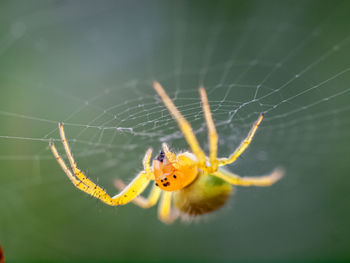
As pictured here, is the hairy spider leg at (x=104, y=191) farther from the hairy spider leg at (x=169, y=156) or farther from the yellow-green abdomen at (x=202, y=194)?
the yellow-green abdomen at (x=202, y=194)

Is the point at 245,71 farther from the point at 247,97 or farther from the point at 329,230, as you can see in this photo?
the point at 329,230

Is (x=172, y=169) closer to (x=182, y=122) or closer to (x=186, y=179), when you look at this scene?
→ (x=186, y=179)

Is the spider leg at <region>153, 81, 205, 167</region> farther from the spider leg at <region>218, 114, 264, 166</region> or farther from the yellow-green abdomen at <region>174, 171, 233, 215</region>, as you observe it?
the yellow-green abdomen at <region>174, 171, 233, 215</region>

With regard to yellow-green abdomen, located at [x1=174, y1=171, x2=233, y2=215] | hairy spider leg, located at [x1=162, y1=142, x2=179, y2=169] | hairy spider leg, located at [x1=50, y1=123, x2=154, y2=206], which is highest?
hairy spider leg, located at [x1=162, y1=142, x2=179, y2=169]

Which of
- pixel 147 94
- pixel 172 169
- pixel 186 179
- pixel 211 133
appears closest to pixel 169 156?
pixel 172 169

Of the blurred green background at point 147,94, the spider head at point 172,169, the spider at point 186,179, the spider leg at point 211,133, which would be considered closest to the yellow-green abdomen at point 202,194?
the spider at point 186,179

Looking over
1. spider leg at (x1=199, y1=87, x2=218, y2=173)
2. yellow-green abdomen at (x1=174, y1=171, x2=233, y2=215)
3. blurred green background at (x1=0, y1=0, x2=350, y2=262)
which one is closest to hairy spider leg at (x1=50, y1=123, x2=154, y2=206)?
yellow-green abdomen at (x1=174, y1=171, x2=233, y2=215)
